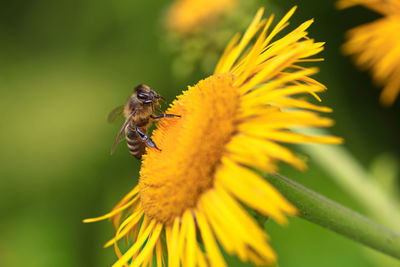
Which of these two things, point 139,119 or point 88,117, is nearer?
point 139,119

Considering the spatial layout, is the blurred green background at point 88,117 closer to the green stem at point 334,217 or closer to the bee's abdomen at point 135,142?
the bee's abdomen at point 135,142

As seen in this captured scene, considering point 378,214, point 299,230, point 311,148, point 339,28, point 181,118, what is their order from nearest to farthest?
point 181,118 < point 378,214 < point 311,148 < point 299,230 < point 339,28

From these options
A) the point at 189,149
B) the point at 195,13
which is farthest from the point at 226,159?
the point at 195,13

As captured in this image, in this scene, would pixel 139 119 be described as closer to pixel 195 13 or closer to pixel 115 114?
pixel 115 114

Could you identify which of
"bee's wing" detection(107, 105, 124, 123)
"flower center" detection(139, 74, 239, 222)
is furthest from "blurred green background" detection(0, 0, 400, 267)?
"flower center" detection(139, 74, 239, 222)

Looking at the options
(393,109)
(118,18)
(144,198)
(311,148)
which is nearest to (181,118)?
(144,198)

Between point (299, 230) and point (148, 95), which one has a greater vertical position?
point (148, 95)

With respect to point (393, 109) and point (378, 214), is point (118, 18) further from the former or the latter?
point (378, 214)

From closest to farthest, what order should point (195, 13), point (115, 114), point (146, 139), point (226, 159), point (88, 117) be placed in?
1. point (226, 159)
2. point (146, 139)
3. point (115, 114)
4. point (195, 13)
5. point (88, 117)
